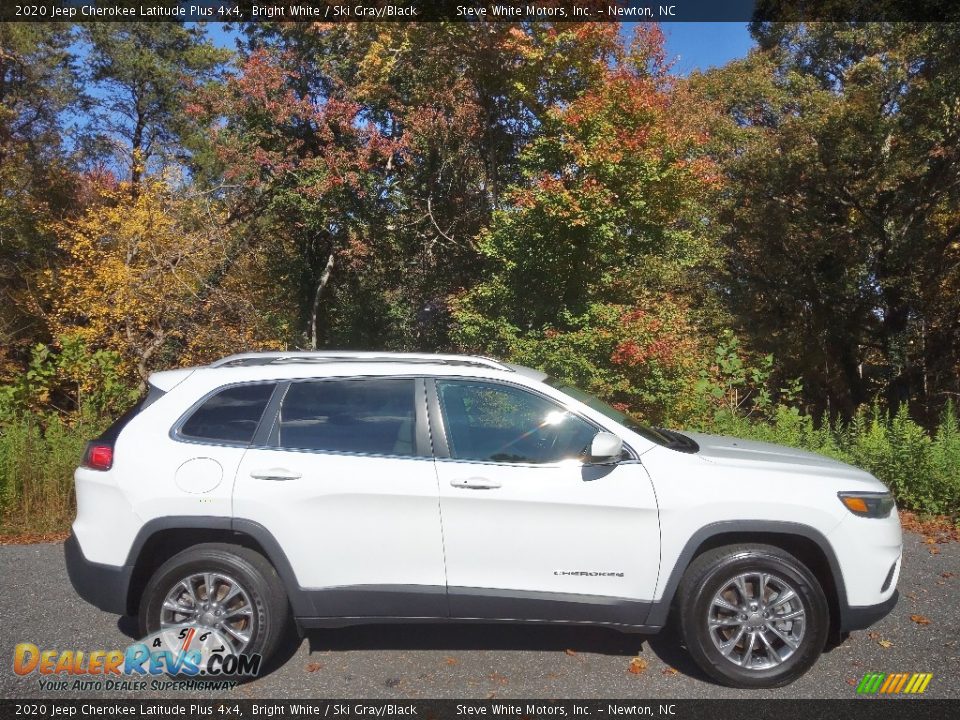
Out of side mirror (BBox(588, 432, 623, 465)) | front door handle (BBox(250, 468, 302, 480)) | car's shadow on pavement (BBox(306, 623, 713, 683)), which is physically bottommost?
car's shadow on pavement (BBox(306, 623, 713, 683))

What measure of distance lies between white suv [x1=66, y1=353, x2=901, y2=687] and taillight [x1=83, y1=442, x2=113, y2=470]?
3 cm

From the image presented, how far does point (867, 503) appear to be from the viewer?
12.5 ft

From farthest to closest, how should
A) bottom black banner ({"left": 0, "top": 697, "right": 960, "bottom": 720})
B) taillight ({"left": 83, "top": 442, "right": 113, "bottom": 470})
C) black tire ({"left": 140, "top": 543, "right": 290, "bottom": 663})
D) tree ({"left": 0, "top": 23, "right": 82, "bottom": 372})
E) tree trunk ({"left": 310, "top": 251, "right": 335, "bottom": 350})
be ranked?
tree trunk ({"left": 310, "top": 251, "right": 335, "bottom": 350}) < tree ({"left": 0, "top": 23, "right": 82, "bottom": 372}) < taillight ({"left": 83, "top": 442, "right": 113, "bottom": 470}) < black tire ({"left": 140, "top": 543, "right": 290, "bottom": 663}) < bottom black banner ({"left": 0, "top": 697, "right": 960, "bottom": 720})

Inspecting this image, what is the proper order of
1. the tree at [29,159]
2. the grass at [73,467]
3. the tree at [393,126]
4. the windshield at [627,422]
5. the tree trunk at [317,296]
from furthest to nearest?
the tree trunk at [317,296] → the tree at [29,159] → the tree at [393,126] → the grass at [73,467] → the windshield at [627,422]

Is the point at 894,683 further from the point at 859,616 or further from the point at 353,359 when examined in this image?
the point at 353,359

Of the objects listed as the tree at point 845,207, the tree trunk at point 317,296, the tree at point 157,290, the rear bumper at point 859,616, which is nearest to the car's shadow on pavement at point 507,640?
the rear bumper at point 859,616

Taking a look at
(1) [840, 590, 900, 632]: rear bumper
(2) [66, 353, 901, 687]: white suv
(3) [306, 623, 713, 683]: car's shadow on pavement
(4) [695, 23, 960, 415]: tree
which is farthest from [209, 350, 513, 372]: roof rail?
(4) [695, 23, 960, 415]: tree

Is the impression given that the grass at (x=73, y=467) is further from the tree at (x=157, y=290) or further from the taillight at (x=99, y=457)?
the tree at (x=157, y=290)

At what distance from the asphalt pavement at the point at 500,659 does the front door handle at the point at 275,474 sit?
41.9 inches

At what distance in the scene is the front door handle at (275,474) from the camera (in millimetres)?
3752

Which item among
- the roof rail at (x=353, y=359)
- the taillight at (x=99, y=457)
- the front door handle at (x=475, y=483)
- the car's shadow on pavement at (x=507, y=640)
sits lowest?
the car's shadow on pavement at (x=507, y=640)

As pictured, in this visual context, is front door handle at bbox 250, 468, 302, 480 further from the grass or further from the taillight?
the grass

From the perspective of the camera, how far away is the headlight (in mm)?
3760

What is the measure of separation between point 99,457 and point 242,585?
1050mm
